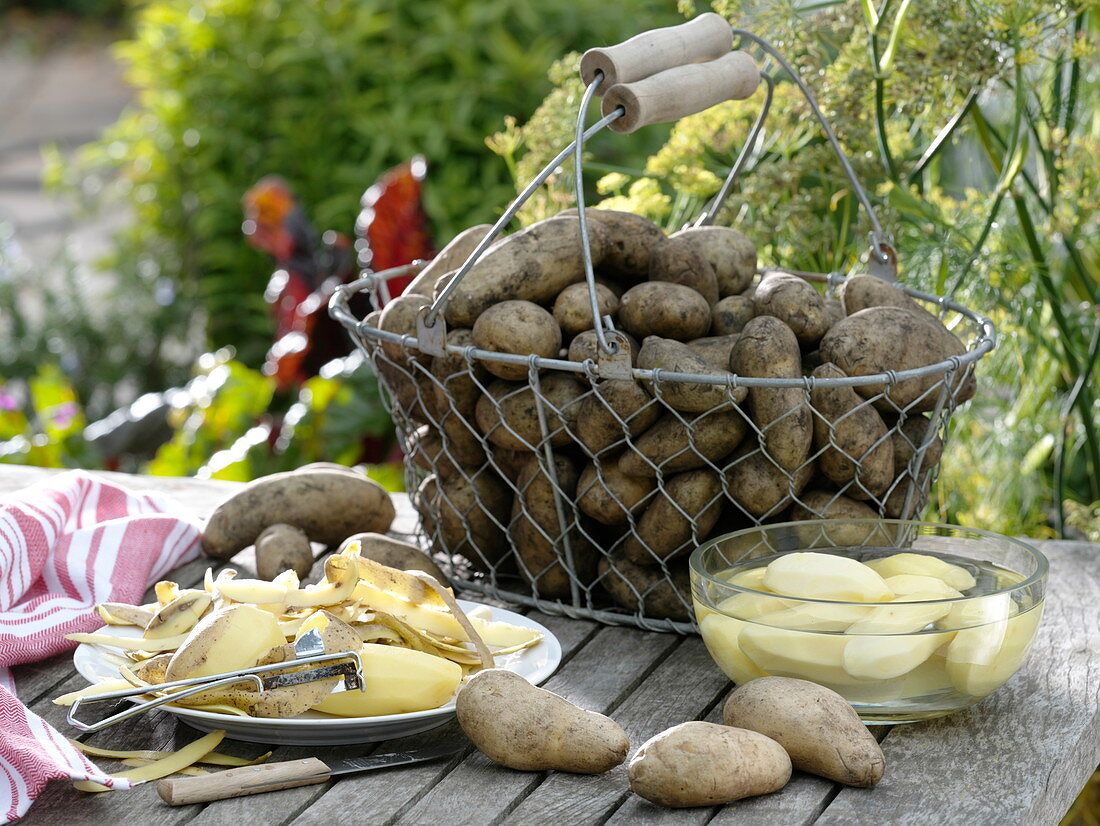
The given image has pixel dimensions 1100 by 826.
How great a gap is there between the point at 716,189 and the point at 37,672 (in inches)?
46.6

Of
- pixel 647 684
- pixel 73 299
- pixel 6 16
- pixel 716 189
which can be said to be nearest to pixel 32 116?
pixel 6 16

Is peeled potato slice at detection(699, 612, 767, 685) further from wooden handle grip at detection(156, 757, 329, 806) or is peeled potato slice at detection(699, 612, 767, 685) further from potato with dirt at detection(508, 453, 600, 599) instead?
wooden handle grip at detection(156, 757, 329, 806)

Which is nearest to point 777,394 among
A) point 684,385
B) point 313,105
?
point 684,385

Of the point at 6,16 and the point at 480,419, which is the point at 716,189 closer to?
the point at 480,419

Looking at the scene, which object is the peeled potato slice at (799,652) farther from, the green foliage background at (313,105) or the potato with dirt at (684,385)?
the green foliage background at (313,105)

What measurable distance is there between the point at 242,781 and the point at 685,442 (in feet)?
1.76

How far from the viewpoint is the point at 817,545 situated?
4.27 feet

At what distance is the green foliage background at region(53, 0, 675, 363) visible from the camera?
3775 millimetres

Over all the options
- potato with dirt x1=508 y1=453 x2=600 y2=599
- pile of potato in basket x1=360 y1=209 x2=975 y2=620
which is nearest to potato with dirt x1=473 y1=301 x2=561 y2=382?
pile of potato in basket x1=360 y1=209 x2=975 y2=620

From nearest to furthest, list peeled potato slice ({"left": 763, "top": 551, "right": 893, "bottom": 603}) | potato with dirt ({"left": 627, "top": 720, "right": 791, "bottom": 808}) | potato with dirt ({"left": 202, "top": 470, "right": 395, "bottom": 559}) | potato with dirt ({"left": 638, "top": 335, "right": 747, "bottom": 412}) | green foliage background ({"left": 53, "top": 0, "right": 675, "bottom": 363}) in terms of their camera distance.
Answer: potato with dirt ({"left": 627, "top": 720, "right": 791, "bottom": 808}) → peeled potato slice ({"left": 763, "top": 551, "right": 893, "bottom": 603}) → potato with dirt ({"left": 638, "top": 335, "right": 747, "bottom": 412}) → potato with dirt ({"left": 202, "top": 470, "right": 395, "bottom": 559}) → green foliage background ({"left": 53, "top": 0, "right": 675, "bottom": 363})

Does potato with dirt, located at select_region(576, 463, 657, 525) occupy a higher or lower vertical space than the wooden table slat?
higher

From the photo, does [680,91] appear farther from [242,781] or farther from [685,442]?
[242,781]

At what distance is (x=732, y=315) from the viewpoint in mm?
1423

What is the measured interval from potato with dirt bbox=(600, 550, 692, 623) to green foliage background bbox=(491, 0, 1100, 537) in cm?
66
